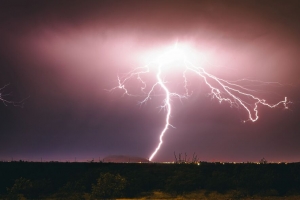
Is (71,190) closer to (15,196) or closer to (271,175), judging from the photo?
(15,196)

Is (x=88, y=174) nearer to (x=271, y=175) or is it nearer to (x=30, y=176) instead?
(x=30, y=176)

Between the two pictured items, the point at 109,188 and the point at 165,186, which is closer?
the point at 109,188

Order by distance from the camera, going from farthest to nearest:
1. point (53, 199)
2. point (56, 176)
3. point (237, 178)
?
point (56, 176), point (237, 178), point (53, 199)

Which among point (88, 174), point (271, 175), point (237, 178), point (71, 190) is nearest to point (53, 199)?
point (71, 190)

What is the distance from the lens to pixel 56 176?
2848 cm

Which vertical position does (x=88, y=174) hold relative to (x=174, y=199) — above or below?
above

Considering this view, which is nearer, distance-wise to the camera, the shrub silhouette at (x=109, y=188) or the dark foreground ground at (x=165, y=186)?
the shrub silhouette at (x=109, y=188)

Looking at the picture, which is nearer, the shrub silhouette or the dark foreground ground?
the shrub silhouette

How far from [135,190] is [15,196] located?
22.8ft

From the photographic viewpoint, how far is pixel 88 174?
87.5 feet

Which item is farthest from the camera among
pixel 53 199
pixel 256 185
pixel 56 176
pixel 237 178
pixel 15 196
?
pixel 56 176

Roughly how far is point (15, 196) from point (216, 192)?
11.8 meters

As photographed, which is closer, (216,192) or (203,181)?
(216,192)

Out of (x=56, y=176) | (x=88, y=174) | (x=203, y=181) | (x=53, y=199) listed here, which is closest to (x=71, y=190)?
(x=53, y=199)
